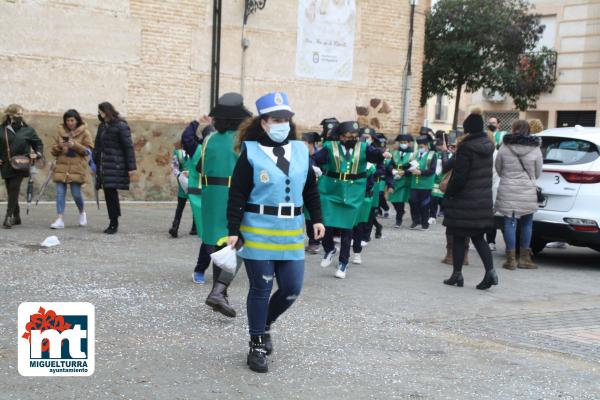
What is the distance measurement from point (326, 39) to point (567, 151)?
937 centimetres

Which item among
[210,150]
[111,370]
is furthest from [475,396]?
[210,150]

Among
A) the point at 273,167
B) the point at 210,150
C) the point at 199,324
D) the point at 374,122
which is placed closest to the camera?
the point at 273,167

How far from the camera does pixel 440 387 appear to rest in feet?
17.6

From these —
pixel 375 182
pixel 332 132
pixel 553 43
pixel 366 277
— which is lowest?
pixel 366 277

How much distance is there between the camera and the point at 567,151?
11203 millimetres

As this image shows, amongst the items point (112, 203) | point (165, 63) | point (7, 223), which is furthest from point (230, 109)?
point (165, 63)

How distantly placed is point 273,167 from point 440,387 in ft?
5.88

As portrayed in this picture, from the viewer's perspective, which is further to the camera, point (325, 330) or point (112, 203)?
point (112, 203)

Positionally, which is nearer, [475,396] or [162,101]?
[475,396]

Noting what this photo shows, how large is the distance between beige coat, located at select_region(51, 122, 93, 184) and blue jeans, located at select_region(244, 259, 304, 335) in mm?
7144

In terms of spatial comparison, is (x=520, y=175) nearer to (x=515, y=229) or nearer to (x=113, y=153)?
(x=515, y=229)

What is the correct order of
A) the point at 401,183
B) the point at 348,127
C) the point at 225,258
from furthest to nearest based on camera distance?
the point at 401,183
the point at 348,127
the point at 225,258

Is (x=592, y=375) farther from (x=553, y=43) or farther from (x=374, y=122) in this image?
(x=553, y=43)

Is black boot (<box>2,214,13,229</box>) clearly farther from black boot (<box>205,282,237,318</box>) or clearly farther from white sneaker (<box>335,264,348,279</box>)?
black boot (<box>205,282,237,318</box>)
